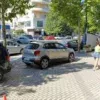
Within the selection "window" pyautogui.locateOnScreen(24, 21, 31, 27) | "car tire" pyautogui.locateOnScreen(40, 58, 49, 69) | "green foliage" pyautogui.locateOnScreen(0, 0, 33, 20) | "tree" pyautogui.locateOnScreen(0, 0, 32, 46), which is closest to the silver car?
"car tire" pyautogui.locateOnScreen(40, 58, 49, 69)

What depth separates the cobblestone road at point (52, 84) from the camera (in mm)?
8516

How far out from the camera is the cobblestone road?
8.52 m

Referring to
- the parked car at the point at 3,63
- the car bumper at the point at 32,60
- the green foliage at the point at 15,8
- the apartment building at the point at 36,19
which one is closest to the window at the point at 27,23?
the apartment building at the point at 36,19

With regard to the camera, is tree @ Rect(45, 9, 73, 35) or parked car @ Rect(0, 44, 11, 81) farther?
tree @ Rect(45, 9, 73, 35)

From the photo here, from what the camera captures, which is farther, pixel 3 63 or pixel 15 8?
pixel 15 8

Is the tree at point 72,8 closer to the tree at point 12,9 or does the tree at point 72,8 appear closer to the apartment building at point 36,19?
the tree at point 12,9

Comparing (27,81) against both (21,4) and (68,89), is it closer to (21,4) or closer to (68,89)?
(68,89)

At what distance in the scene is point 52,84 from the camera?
10203 millimetres

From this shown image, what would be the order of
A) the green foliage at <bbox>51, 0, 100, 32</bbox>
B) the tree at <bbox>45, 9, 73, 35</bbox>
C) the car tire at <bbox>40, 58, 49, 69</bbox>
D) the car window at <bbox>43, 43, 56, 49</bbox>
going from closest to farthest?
the car tire at <bbox>40, 58, 49, 69</bbox> → the car window at <bbox>43, 43, 56, 49</bbox> → the green foliage at <bbox>51, 0, 100, 32</bbox> → the tree at <bbox>45, 9, 73, 35</bbox>

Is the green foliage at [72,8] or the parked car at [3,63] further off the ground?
the green foliage at [72,8]

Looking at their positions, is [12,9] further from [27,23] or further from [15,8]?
[27,23]

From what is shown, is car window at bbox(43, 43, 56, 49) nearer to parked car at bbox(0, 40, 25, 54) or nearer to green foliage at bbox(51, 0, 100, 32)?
parked car at bbox(0, 40, 25, 54)

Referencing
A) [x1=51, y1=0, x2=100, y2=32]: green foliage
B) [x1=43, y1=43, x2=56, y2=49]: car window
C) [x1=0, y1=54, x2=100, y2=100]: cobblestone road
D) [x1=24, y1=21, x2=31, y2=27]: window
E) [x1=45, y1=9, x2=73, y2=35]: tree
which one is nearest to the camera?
[x1=0, y1=54, x2=100, y2=100]: cobblestone road

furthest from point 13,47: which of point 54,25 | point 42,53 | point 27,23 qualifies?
point 27,23
